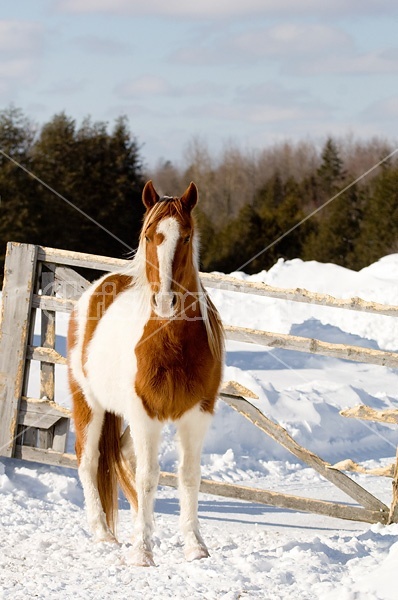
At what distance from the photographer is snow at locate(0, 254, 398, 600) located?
3.97 meters

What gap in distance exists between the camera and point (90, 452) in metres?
5.24

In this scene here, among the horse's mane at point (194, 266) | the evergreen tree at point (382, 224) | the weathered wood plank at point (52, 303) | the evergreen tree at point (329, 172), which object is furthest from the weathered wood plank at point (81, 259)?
the evergreen tree at point (329, 172)

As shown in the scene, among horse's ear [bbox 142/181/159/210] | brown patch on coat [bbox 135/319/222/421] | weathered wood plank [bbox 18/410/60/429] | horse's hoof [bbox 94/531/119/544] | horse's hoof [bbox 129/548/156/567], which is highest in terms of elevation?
horse's ear [bbox 142/181/159/210]

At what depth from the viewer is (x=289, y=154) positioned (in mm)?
59500

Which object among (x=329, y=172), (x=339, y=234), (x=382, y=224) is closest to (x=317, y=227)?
(x=339, y=234)

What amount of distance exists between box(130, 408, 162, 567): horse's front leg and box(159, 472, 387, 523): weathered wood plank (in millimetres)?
1419

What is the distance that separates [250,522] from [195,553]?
167 cm

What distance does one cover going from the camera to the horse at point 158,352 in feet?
13.7

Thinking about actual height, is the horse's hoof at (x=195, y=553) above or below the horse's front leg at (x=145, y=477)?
below

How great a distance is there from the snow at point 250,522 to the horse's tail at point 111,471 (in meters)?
0.26

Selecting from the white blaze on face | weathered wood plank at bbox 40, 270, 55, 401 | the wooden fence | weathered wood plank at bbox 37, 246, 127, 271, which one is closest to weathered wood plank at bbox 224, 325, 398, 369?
the wooden fence

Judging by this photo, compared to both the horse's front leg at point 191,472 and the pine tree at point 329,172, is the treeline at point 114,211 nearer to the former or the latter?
the pine tree at point 329,172

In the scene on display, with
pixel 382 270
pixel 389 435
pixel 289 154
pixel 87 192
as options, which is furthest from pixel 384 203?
pixel 289 154

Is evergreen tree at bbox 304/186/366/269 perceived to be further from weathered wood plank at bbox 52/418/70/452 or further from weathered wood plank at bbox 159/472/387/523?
weathered wood plank at bbox 159/472/387/523
